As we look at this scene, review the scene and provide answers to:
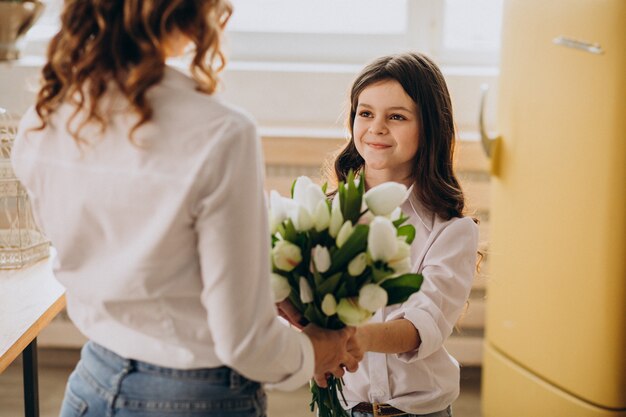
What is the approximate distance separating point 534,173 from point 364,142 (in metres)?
1.04

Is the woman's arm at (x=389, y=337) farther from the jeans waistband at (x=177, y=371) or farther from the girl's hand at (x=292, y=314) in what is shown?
the jeans waistband at (x=177, y=371)

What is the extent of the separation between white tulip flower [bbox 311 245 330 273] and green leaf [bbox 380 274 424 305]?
102 millimetres

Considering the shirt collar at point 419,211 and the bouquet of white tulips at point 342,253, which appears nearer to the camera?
the bouquet of white tulips at point 342,253

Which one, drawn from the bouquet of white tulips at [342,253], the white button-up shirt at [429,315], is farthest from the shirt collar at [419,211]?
the bouquet of white tulips at [342,253]

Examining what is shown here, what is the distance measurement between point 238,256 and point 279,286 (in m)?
0.33

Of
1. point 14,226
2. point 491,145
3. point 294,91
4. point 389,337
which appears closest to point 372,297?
point 389,337

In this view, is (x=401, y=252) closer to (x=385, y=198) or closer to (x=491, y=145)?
(x=385, y=198)

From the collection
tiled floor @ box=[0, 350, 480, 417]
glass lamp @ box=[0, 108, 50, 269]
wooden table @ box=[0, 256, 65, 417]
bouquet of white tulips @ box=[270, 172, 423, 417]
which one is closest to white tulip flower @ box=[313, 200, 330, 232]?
bouquet of white tulips @ box=[270, 172, 423, 417]

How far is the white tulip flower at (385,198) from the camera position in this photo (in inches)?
55.6

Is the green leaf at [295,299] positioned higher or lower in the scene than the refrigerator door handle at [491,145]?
higher

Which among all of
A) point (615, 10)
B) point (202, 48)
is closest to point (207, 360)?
point (202, 48)

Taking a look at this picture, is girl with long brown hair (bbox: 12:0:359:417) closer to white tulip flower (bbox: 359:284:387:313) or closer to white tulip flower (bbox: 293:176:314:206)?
white tulip flower (bbox: 359:284:387:313)

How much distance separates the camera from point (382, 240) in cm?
134

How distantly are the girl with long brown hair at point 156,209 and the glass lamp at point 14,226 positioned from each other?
3.21 ft
